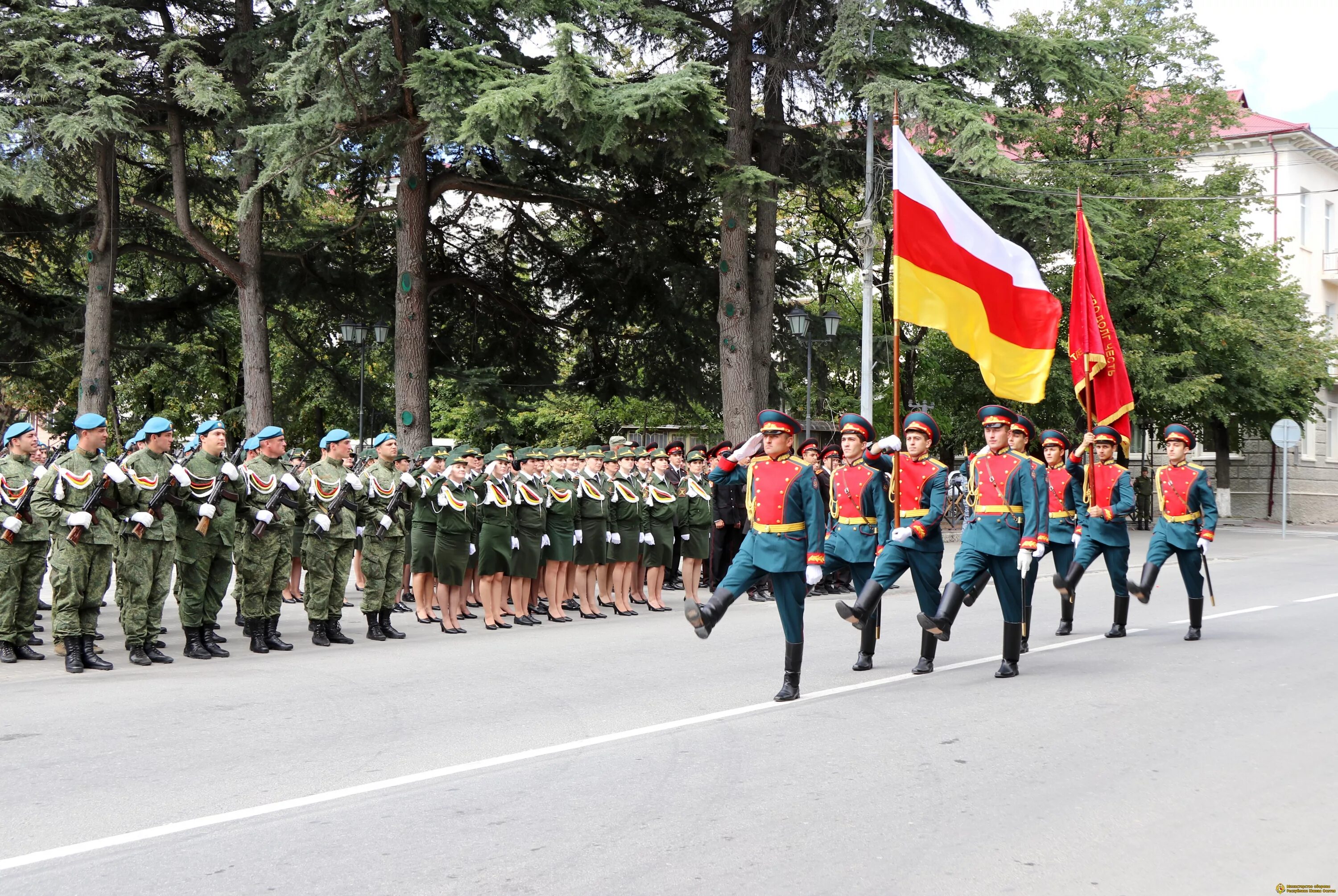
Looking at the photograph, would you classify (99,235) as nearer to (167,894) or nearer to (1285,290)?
(167,894)

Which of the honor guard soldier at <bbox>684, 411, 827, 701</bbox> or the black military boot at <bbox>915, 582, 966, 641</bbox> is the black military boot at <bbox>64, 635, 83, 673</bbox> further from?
the black military boot at <bbox>915, 582, 966, 641</bbox>

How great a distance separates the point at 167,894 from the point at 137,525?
19.6 ft

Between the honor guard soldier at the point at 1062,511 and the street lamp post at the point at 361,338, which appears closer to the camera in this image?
the honor guard soldier at the point at 1062,511

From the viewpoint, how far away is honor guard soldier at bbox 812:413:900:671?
9.26 m

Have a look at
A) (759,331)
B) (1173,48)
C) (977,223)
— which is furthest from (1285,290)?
(977,223)

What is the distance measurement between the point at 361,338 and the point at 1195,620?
18.6 metres

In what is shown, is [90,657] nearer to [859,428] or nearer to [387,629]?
[387,629]

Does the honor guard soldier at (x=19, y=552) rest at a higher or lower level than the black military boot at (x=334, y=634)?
higher

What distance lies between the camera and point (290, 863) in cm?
475

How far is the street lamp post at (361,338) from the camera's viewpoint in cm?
2502

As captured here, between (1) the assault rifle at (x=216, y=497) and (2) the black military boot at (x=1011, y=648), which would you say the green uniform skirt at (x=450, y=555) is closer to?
(1) the assault rifle at (x=216, y=497)

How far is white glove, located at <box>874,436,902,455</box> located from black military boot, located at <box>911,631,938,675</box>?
1.40 meters

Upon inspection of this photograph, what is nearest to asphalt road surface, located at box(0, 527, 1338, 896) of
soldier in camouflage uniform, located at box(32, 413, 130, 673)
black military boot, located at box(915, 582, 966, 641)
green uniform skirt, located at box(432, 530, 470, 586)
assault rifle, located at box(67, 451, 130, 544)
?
soldier in camouflage uniform, located at box(32, 413, 130, 673)

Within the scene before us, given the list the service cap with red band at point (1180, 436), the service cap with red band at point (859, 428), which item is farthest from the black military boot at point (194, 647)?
the service cap with red band at point (1180, 436)
